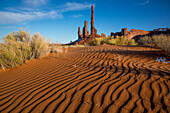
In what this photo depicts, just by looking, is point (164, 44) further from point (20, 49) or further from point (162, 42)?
point (20, 49)

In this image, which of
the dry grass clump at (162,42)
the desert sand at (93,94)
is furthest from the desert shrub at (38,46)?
the dry grass clump at (162,42)

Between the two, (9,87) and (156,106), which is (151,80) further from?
(9,87)

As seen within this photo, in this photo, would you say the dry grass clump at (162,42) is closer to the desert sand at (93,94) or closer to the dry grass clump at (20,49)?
the desert sand at (93,94)

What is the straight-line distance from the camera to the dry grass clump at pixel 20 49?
483 cm

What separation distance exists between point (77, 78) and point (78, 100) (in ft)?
3.21

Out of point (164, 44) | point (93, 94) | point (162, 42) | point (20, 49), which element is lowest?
point (93, 94)

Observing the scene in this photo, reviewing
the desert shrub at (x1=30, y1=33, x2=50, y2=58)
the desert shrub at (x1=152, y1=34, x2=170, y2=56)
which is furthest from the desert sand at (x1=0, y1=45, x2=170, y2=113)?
the desert shrub at (x1=30, y1=33, x2=50, y2=58)

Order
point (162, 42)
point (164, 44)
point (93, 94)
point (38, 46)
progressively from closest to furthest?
point (93, 94) < point (164, 44) < point (38, 46) < point (162, 42)

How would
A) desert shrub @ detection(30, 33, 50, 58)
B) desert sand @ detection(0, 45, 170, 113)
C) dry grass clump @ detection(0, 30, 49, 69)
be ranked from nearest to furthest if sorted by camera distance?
desert sand @ detection(0, 45, 170, 113) → dry grass clump @ detection(0, 30, 49, 69) → desert shrub @ detection(30, 33, 50, 58)

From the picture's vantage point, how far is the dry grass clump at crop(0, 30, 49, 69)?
190 inches

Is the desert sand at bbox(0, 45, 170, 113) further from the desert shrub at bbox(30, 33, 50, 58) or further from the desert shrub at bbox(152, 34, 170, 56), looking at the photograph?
the desert shrub at bbox(30, 33, 50, 58)

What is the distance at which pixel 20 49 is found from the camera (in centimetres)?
561

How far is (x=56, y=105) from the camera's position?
6.36 ft

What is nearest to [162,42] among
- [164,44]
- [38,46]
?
[164,44]
